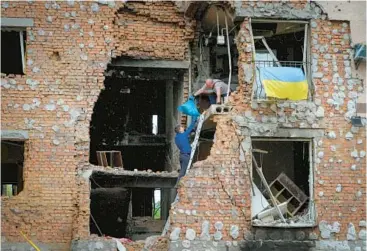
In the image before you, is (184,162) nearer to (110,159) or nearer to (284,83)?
(110,159)

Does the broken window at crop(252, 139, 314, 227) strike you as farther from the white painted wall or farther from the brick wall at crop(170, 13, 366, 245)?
the white painted wall

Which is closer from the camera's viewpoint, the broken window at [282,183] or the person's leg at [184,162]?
the broken window at [282,183]

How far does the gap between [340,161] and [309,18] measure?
3340 mm

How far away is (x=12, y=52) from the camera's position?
59.4ft

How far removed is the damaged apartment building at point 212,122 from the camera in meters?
15.8

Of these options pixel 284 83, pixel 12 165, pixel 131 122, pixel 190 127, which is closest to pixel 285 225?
pixel 284 83

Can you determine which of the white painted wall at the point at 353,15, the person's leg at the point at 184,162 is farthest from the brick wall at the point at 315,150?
the person's leg at the point at 184,162

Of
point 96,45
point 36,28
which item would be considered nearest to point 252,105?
point 96,45

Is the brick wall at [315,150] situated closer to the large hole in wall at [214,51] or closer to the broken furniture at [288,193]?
the broken furniture at [288,193]

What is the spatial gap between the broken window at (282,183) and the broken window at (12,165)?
6035mm

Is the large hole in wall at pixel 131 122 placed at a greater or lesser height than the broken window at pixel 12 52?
lesser

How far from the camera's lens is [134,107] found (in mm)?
22984

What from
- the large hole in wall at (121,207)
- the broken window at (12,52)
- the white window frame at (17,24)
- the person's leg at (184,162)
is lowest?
the large hole in wall at (121,207)

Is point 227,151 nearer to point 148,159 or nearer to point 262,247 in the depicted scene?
point 262,247
